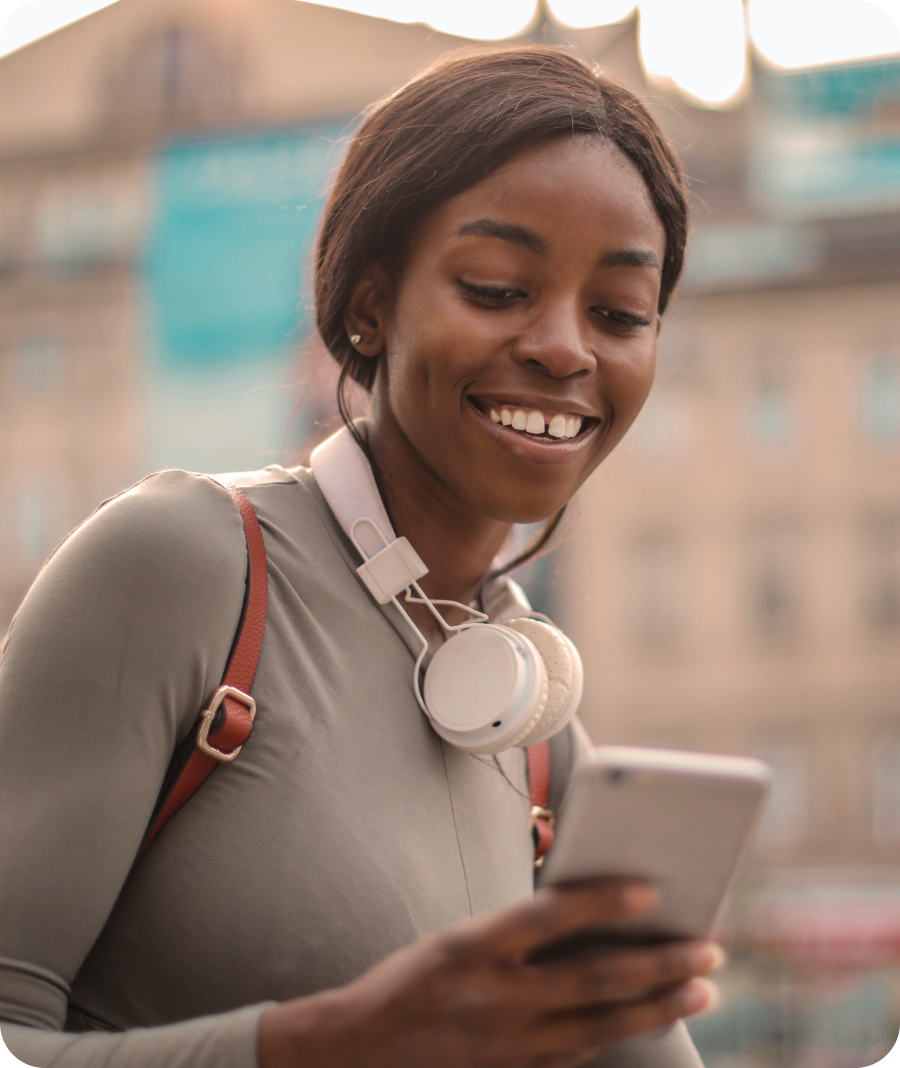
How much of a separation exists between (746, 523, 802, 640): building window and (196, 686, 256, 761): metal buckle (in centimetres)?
2583

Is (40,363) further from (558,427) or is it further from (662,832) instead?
(662,832)

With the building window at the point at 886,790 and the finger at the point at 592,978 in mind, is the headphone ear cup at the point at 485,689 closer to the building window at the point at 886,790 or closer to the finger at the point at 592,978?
the finger at the point at 592,978

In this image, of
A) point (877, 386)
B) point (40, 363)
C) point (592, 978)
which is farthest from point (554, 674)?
point (40, 363)

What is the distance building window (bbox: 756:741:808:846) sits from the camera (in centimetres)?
2527

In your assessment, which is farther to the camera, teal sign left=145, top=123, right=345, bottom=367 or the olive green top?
teal sign left=145, top=123, right=345, bottom=367

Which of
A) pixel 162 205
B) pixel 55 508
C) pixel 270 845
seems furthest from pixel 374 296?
pixel 55 508

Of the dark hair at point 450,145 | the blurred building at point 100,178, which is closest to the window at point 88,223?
the blurred building at point 100,178

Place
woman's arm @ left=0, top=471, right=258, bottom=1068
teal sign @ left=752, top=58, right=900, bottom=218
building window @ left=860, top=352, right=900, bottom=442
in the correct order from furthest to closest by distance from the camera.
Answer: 1. building window @ left=860, top=352, right=900, bottom=442
2. teal sign @ left=752, top=58, right=900, bottom=218
3. woman's arm @ left=0, top=471, right=258, bottom=1068

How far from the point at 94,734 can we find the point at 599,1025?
0.59 metres

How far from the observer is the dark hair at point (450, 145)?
5.87ft

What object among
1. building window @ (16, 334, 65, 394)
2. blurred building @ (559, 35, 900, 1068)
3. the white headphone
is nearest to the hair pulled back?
the white headphone

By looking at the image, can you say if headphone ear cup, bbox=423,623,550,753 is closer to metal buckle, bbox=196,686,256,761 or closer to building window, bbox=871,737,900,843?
metal buckle, bbox=196,686,256,761

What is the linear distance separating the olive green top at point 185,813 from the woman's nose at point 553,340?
407 mm

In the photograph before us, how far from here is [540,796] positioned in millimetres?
2006
